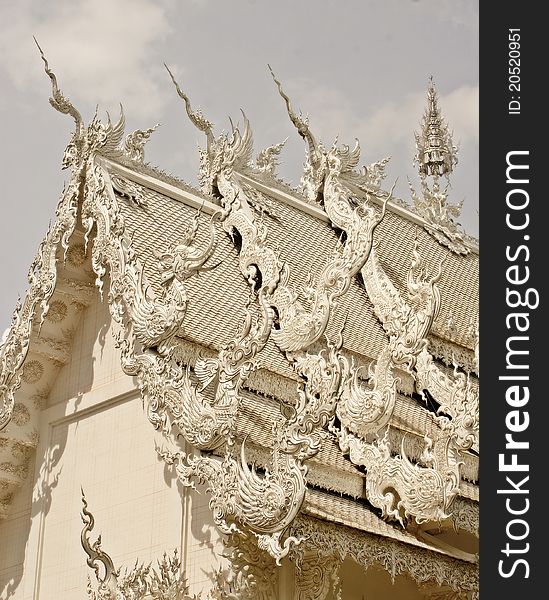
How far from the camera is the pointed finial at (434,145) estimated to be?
50.0 feet

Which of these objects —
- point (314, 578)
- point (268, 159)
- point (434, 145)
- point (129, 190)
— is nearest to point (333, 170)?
point (268, 159)

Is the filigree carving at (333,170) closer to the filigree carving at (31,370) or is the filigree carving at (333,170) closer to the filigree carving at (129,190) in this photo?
the filigree carving at (129,190)

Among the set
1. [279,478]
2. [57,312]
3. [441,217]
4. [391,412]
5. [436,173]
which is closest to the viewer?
[279,478]

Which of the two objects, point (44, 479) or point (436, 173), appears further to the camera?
point (436, 173)

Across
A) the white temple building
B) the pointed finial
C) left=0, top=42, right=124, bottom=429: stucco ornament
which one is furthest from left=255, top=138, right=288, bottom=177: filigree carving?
the pointed finial

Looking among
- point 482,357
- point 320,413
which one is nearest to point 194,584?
point 320,413

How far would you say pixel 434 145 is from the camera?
50.7ft

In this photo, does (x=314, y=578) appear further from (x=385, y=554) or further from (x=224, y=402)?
(x=224, y=402)

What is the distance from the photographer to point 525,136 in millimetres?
6445

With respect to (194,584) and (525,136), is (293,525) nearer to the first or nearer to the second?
(194,584)

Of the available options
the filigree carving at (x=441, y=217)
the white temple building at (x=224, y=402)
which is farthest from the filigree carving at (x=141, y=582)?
the filigree carving at (x=441, y=217)

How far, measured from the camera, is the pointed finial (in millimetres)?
15234

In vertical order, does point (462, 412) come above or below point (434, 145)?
below

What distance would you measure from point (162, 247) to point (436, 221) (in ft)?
14.8
